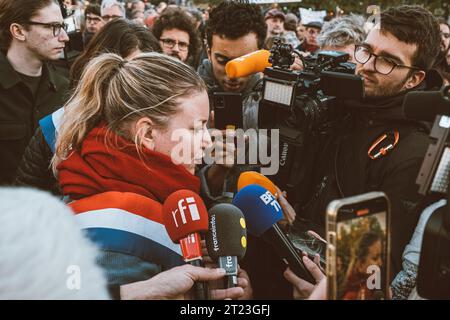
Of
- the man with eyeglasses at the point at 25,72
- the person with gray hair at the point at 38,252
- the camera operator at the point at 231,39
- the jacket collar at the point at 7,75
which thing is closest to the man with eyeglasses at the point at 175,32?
the camera operator at the point at 231,39

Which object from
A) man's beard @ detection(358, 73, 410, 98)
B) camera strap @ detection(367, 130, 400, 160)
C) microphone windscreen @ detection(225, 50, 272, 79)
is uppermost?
microphone windscreen @ detection(225, 50, 272, 79)

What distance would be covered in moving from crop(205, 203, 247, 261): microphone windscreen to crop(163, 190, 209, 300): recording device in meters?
0.04

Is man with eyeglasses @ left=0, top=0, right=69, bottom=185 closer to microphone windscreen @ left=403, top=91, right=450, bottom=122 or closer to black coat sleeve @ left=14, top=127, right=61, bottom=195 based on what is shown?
black coat sleeve @ left=14, top=127, right=61, bottom=195

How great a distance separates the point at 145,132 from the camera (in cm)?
144

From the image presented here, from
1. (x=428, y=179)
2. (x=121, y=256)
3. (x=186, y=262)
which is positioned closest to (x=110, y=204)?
(x=121, y=256)

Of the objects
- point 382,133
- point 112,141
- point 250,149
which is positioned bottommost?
point 250,149

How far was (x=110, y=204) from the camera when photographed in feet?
4.16

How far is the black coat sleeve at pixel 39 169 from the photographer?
1.98 meters

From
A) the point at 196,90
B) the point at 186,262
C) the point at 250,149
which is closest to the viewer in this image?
the point at 186,262

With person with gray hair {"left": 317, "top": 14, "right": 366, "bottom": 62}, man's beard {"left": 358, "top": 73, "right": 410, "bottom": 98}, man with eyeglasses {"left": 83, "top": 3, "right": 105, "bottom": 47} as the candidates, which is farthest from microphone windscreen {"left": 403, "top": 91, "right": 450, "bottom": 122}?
man with eyeglasses {"left": 83, "top": 3, "right": 105, "bottom": 47}

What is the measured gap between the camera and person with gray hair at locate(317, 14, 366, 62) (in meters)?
3.31

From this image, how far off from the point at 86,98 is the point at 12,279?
83 centimetres
